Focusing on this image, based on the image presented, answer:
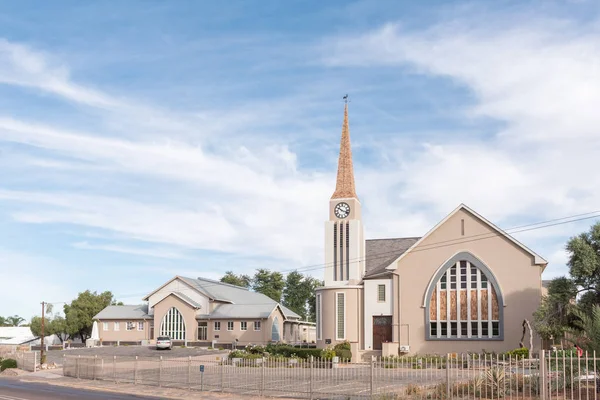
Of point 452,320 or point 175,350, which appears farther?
point 175,350

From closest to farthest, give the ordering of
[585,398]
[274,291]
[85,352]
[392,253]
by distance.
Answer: [585,398]
[392,253]
[85,352]
[274,291]

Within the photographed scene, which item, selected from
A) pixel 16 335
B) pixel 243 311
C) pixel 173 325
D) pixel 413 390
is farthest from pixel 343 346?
pixel 16 335

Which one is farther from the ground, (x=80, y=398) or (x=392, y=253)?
(x=392, y=253)

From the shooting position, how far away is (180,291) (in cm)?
7531

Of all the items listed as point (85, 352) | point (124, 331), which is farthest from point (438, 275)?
point (124, 331)

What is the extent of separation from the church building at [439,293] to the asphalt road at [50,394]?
24.9 m

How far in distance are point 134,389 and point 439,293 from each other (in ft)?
85.9

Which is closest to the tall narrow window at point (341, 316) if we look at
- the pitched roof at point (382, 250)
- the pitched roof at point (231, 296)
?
the pitched roof at point (382, 250)

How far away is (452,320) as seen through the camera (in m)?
50.4

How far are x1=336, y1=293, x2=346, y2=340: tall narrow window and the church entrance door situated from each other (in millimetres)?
2453

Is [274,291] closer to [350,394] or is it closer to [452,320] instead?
[452,320]

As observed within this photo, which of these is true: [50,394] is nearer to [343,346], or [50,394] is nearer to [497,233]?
[343,346]

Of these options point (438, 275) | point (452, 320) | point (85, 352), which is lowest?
point (85, 352)

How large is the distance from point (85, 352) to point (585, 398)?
52.8 metres
